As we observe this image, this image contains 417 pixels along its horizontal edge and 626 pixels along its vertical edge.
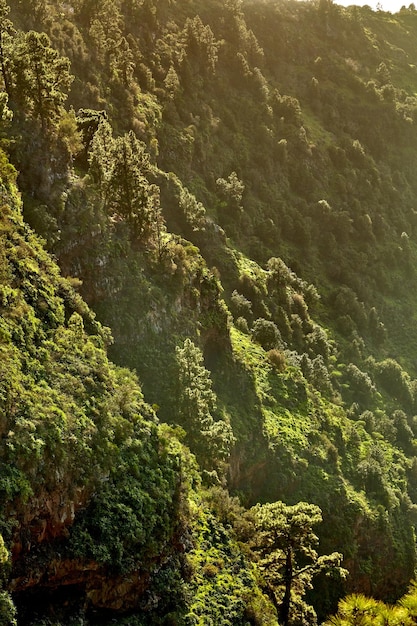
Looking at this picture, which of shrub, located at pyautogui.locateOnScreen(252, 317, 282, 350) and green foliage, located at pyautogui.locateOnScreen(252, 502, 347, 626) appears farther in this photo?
shrub, located at pyautogui.locateOnScreen(252, 317, 282, 350)

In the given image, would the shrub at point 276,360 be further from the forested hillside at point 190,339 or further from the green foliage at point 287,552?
the green foliage at point 287,552

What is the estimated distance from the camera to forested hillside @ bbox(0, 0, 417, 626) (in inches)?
923

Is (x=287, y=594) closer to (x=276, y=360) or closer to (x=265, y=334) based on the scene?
(x=276, y=360)

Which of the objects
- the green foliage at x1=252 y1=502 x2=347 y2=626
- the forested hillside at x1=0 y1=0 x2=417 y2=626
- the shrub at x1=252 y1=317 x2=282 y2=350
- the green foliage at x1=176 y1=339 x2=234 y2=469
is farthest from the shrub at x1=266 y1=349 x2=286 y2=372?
the green foliage at x1=252 y1=502 x2=347 y2=626

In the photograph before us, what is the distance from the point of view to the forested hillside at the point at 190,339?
2344 cm

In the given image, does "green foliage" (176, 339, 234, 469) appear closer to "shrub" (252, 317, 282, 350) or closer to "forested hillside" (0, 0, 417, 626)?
"forested hillside" (0, 0, 417, 626)

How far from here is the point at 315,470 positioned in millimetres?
43281

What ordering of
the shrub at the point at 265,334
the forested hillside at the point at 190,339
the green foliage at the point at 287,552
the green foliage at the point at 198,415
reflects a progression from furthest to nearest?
the shrub at the point at 265,334 < the green foliage at the point at 198,415 < the green foliage at the point at 287,552 < the forested hillside at the point at 190,339

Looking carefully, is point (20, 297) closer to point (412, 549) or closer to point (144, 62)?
point (412, 549)

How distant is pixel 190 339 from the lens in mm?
40406

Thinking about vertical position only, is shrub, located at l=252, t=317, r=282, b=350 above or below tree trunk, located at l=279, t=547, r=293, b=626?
above

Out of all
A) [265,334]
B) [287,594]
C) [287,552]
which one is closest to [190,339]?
[265,334]

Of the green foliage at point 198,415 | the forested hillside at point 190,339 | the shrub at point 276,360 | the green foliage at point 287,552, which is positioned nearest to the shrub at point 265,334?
the forested hillside at point 190,339

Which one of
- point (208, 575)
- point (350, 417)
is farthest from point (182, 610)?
point (350, 417)
